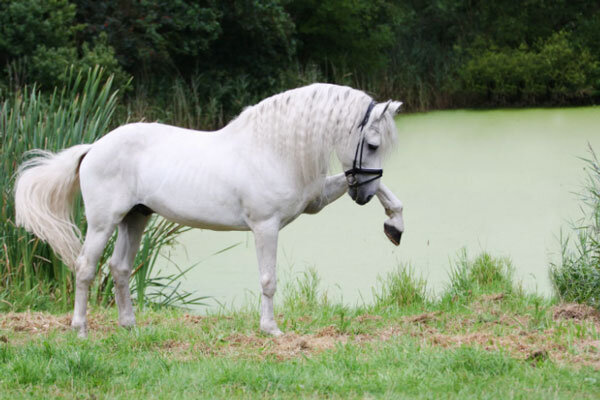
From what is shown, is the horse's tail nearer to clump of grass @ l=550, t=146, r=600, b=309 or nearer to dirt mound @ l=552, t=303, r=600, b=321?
dirt mound @ l=552, t=303, r=600, b=321

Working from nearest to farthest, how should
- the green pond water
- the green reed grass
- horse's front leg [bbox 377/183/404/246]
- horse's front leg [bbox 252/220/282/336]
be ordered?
horse's front leg [bbox 252/220/282/336] < horse's front leg [bbox 377/183/404/246] < the green reed grass < the green pond water

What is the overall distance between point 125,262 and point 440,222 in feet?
12.6

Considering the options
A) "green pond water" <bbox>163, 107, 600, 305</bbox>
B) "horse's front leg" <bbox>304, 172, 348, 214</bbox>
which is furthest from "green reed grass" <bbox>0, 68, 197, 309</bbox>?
"horse's front leg" <bbox>304, 172, 348, 214</bbox>

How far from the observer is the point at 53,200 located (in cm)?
460

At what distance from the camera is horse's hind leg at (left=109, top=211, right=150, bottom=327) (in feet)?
15.0

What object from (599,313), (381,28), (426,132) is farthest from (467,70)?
(599,313)

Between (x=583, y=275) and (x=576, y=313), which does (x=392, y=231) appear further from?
(x=583, y=275)

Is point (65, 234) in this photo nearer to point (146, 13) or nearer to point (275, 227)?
point (275, 227)

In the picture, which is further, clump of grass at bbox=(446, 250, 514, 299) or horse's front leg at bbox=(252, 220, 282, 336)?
clump of grass at bbox=(446, 250, 514, 299)

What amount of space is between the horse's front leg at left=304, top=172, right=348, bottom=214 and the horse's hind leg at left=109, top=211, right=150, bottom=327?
3.24ft

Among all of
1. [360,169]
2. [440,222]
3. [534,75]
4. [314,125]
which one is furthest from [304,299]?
[534,75]

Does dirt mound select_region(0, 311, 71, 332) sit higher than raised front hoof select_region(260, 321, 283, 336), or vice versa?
raised front hoof select_region(260, 321, 283, 336)

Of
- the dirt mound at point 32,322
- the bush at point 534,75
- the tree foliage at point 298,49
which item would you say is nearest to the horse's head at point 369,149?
the dirt mound at point 32,322

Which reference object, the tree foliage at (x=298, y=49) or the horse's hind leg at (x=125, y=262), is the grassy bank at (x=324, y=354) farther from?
the tree foliage at (x=298, y=49)
